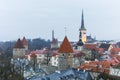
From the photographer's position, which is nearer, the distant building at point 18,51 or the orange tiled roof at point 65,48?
the orange tiled roof at point 65,48

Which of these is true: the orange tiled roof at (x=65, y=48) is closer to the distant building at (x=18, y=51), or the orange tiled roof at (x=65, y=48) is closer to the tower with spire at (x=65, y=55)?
the tower with spire at (x=65, y=55)

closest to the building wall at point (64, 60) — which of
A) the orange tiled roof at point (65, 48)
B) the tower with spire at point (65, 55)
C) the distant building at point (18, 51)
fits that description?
the tower with spire at point (65, 55)

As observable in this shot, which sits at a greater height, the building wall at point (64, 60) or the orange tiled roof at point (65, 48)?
the orange tiled roof at point (65, 48)

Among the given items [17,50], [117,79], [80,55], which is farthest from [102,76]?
[17,50]

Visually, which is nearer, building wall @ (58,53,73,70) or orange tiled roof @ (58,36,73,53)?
building wall @ (58,53,73,70)

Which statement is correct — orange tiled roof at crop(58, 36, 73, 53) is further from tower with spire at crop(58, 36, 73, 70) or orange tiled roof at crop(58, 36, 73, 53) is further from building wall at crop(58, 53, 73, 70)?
building wall at crop(58, 53, 73, 70)

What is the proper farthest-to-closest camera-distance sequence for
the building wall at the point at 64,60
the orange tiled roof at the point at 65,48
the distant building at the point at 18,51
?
1. the distant building at the point at 18,51
2. the orange tiled roof at the point at 65,48
3. the building wall at the point at 64,60

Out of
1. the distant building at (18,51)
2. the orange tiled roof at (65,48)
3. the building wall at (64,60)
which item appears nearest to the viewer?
the building wall at (64,60)

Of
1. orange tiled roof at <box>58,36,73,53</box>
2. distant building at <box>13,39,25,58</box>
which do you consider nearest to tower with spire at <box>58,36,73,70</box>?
orange tiled roof at <box>58,36,73,53</box>

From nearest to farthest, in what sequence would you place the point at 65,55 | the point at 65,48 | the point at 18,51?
the point at 65,55
the point at 65,48
the point at 18,51

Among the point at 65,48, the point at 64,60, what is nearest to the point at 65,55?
the point at 64,60

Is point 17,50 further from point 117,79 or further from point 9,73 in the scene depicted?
point 117,79

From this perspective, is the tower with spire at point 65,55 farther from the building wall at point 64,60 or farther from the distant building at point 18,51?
the distant building at point 18,51

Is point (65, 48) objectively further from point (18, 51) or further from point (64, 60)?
point (18, 51)
